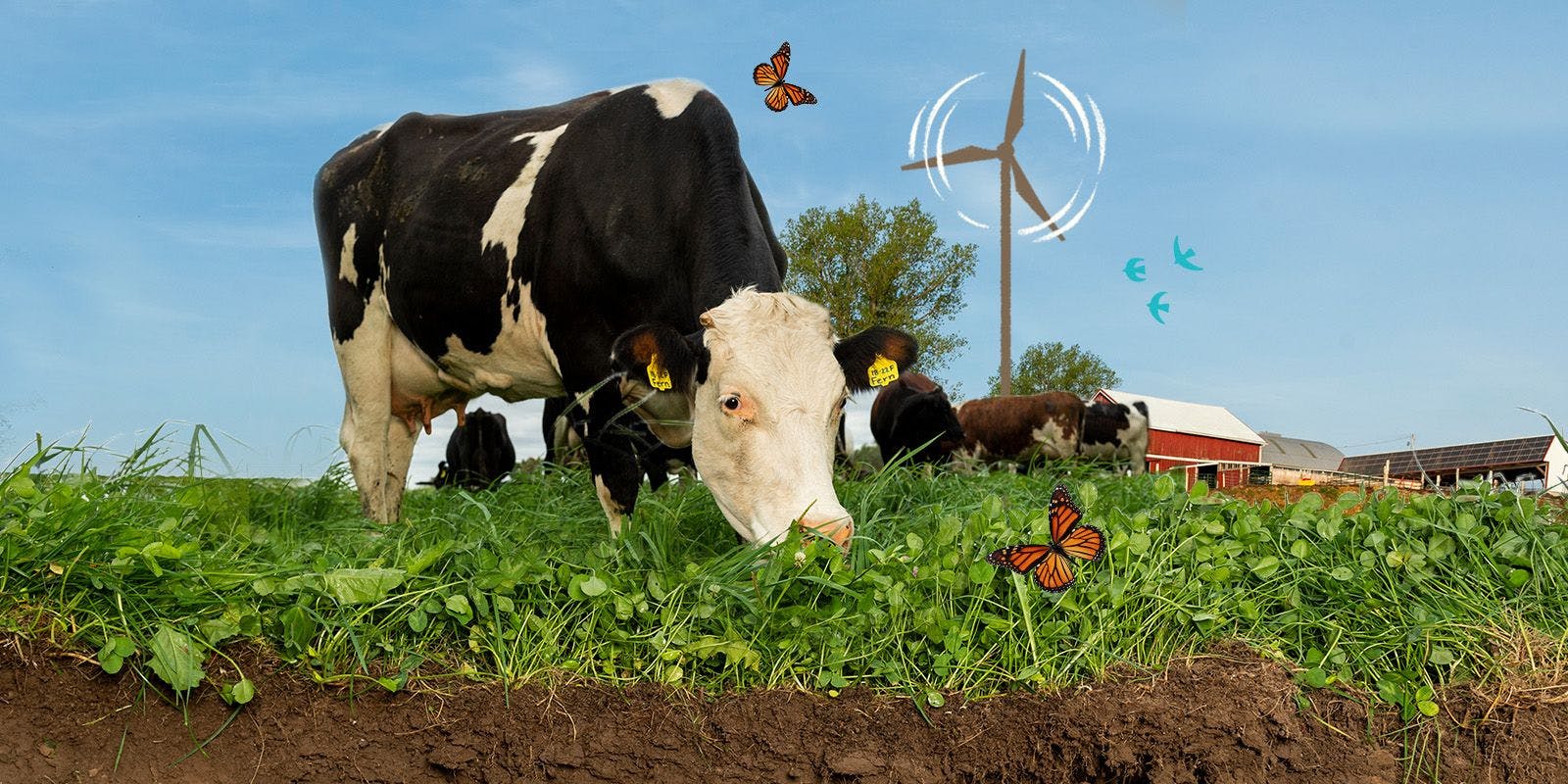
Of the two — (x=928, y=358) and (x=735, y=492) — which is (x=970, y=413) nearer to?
(x=928, y=358)

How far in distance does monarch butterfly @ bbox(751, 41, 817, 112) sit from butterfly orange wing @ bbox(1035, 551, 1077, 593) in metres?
2.78

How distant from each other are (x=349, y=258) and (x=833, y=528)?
5506 millimetres

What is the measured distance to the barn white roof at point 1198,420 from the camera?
34.4 m

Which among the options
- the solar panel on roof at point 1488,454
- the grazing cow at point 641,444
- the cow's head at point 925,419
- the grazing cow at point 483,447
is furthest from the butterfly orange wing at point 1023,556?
the solar panel on roof at point 1488,454

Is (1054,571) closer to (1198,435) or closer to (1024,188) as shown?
(1024,188)

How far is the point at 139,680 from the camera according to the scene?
15.2ft

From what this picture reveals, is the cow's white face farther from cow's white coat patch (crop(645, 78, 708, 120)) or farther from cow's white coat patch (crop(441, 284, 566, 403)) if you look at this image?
cow's white coat patch (crop(645, 78, 708, 120))

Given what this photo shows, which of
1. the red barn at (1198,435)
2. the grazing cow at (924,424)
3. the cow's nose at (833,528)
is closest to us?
Result: the cow's nose at (833,528)

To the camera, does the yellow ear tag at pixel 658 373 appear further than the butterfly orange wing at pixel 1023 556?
Yes

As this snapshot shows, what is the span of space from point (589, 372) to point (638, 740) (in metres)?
2.77

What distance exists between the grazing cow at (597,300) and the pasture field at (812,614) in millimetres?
479

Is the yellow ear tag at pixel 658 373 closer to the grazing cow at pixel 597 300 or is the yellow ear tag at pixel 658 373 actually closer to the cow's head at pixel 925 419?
the grazing cow at pixel 597 300

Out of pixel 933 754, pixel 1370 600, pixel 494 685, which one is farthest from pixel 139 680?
pixel 1370 600

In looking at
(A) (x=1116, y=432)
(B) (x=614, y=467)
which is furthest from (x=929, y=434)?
(B) (x=614, y=467)
